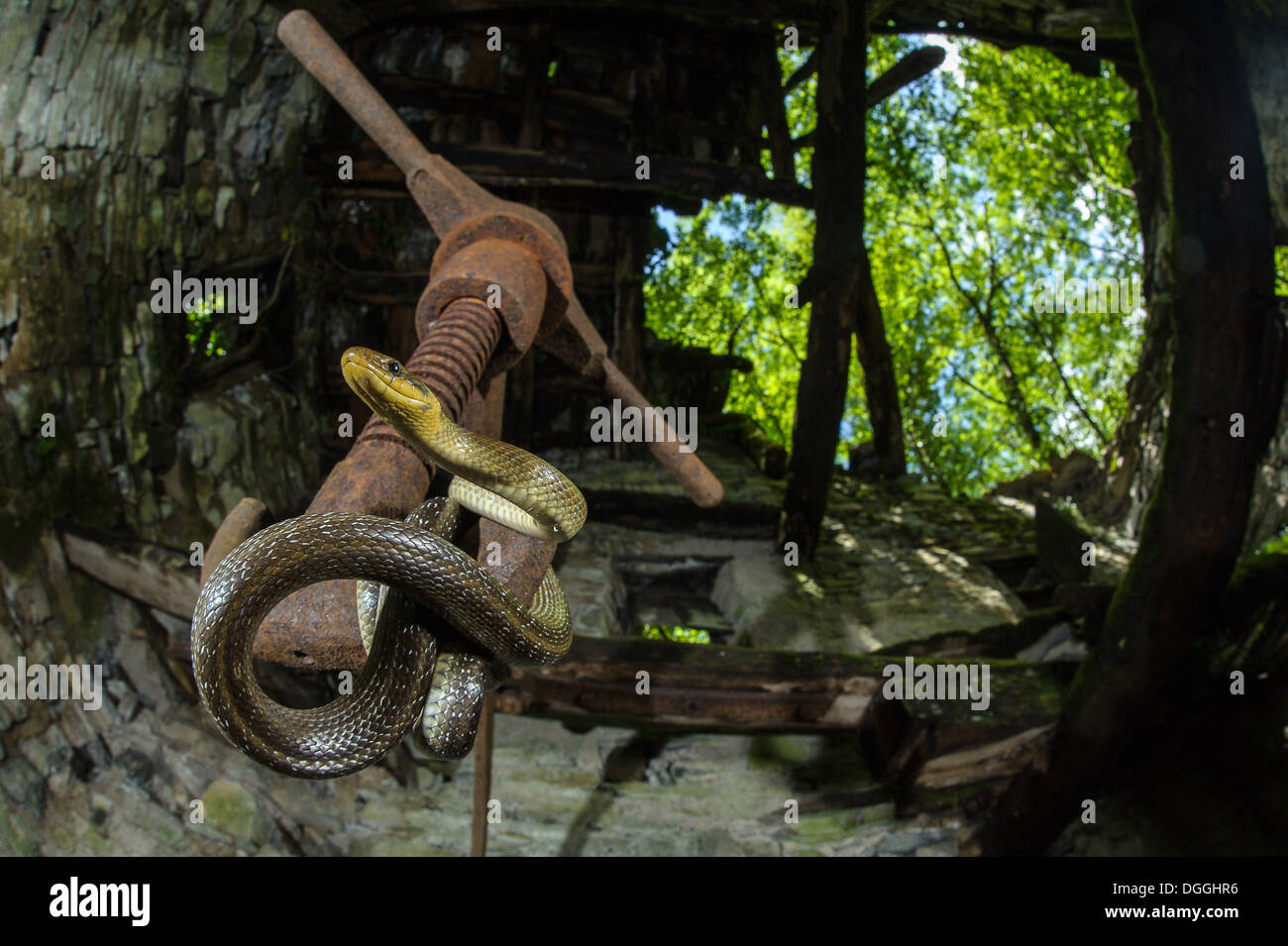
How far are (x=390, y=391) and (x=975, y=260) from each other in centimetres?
1478

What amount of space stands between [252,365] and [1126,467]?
696 cm

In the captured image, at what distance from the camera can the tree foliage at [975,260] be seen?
40.6ft

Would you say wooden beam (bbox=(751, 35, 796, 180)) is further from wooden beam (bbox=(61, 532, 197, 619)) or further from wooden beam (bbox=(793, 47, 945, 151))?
wooden beam (bbox=(61, 532, 197, 619))

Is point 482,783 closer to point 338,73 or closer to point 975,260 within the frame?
point 338,73

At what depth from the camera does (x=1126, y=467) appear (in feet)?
23.7

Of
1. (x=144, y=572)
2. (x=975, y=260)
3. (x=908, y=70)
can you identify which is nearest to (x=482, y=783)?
(x=144, y=572)

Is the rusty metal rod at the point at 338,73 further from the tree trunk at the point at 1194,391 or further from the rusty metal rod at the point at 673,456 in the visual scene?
the tree trunk at the point at 1194,391

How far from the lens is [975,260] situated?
1406 centimetres

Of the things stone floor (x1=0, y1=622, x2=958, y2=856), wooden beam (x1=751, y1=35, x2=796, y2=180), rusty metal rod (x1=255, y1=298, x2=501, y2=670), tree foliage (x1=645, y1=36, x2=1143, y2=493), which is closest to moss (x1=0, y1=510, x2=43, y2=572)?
stone floor (x1=0, y1=622, x2=958, y2=856)

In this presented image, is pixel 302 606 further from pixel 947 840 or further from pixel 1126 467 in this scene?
pixel 1126 467

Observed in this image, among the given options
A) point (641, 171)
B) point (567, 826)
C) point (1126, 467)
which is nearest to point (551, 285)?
point (567, 826)

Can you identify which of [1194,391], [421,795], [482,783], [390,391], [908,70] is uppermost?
[908,70]

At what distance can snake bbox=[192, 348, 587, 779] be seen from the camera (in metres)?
0.79

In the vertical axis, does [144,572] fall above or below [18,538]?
below
